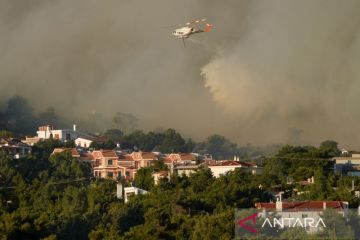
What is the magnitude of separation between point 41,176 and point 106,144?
31.4 metres

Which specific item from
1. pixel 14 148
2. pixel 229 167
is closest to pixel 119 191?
pixel 229 167

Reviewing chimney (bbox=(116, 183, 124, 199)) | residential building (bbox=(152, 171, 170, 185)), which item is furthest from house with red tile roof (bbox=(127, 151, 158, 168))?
chimney (bbox=(116, 183, 124, 199))

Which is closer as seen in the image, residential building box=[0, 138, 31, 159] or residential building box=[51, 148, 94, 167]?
residential building box=[0, 138, 31, 159]

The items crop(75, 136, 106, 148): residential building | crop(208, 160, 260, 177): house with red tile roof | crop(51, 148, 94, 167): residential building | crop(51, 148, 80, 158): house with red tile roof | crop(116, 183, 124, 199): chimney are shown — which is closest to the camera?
crop(116, 183, 124, 199): chimney

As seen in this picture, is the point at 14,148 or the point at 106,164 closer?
the point at 14,148

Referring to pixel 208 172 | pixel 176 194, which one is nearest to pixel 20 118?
pixel 208 172

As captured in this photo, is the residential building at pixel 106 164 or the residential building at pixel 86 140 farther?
the residential building at pixel 86 140

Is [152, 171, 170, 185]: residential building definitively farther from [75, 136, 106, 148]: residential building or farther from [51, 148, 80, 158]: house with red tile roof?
[75, 136, 106, 148]: residential building

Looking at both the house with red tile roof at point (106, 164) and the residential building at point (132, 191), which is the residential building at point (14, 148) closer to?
the house with red tile roof at point (106, 164)

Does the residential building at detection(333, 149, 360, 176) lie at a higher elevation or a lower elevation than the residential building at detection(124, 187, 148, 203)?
higher

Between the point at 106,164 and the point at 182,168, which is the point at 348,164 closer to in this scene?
the point at 182,168

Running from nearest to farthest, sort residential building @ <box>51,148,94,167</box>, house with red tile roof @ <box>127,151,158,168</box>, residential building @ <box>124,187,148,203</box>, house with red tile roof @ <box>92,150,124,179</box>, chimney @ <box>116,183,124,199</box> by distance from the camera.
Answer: chimney @ <box>116,183,124,199</box>, residential building @ <box>124,187,148,203</box>, residential building @ <box>51,148,94,167</box>, house with red tile roof @ <box>92,150,124,179</box>, house with red tile roof @ <box>127,151,158,168</box>

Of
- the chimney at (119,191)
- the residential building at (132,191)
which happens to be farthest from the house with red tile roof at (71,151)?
the chimney at (119,191)

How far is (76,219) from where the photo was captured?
4978cm
